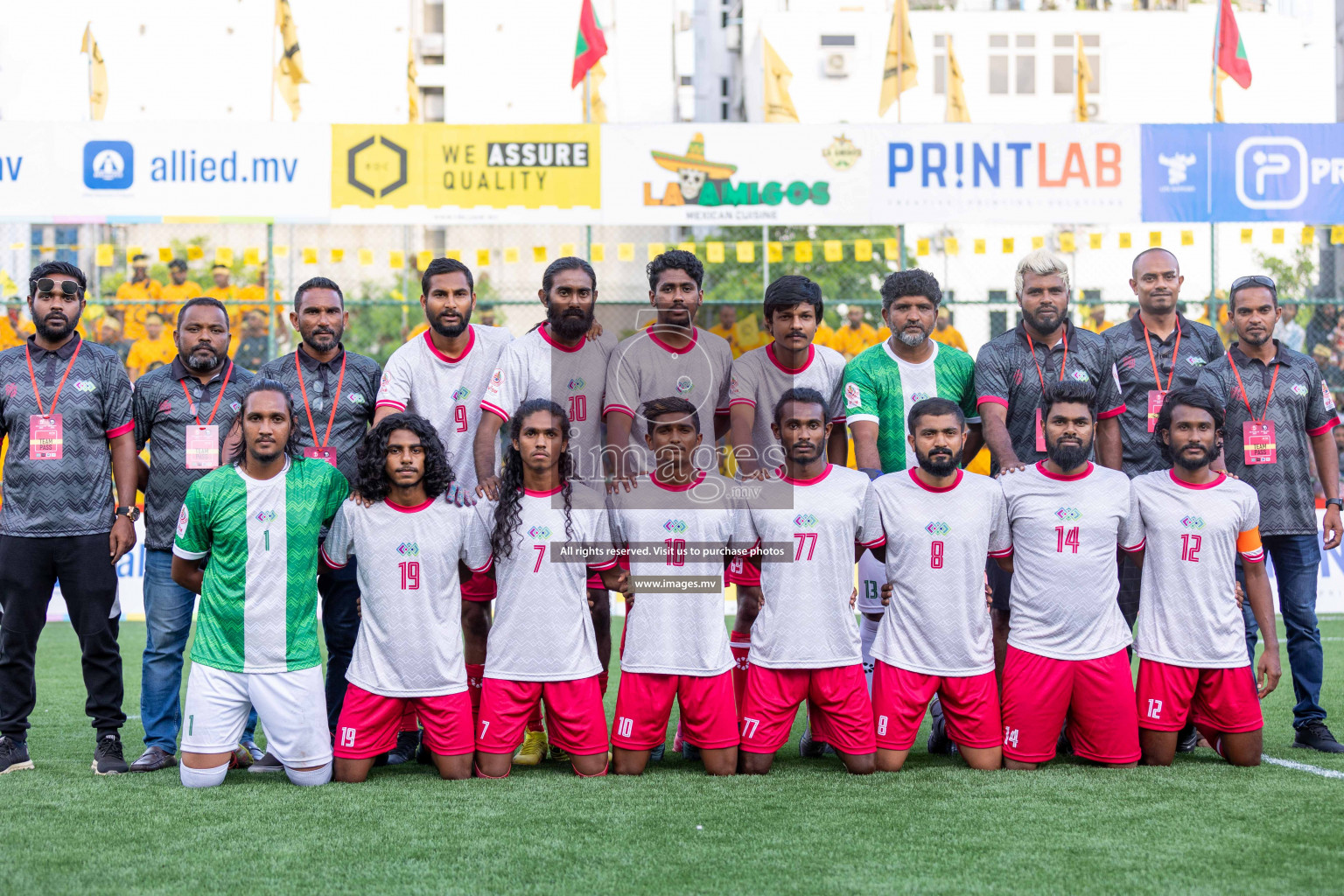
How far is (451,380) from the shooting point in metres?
5.90

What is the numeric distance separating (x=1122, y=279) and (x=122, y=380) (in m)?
23.0

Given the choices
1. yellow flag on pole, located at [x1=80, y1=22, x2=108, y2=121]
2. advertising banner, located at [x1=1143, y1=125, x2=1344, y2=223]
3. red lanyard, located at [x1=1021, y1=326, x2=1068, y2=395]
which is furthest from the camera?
yellow flag on pole, located at [x1=80, y1=22, x2=108, y2=121]

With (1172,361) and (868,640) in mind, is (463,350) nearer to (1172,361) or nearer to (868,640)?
(868,640)

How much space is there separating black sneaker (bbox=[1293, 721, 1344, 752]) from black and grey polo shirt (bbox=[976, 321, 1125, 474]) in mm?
1665

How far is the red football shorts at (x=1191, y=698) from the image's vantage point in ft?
18.0

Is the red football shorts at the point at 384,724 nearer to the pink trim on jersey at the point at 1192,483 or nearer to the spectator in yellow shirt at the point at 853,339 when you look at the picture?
the pink trim on jersey at the point at 1192,483

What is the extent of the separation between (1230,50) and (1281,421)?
33.9 ft

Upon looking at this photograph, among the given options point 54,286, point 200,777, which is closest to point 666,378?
point 200,777

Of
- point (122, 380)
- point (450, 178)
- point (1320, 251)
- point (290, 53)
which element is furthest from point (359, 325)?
point (122, 380)

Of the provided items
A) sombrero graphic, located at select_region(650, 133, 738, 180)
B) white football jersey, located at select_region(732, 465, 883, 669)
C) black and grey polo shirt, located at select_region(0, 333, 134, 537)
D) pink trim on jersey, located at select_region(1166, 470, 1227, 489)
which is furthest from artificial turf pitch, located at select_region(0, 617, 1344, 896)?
sombrero graphic, located at select_region(650, 133, 738, 180)

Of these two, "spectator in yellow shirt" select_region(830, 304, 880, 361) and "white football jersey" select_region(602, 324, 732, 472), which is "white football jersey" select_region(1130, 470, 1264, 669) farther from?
"spectator in yellow shirt" select_region(830, 304, 880, 361)

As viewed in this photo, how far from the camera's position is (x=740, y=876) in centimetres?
395

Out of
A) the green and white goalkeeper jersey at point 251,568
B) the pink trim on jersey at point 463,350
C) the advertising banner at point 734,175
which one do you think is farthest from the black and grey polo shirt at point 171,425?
the advertising banner at point 734,175

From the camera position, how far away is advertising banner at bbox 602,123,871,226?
41.6ft
